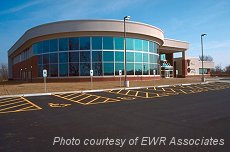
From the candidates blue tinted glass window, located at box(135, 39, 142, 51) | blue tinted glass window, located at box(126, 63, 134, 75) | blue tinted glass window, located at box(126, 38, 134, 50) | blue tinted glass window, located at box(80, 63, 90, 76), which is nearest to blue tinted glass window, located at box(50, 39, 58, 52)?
blue tinted glass window, located at box(80, 63, 90, 76)

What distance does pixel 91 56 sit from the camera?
3806cm

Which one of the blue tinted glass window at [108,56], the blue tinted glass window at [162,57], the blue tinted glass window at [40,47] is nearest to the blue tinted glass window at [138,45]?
the blue tinted glass window at [108,56]

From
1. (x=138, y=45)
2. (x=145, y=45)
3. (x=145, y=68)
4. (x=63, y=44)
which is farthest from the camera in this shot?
(x=145, y=45)

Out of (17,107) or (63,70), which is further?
(63,70)

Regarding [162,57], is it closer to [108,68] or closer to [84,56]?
[108,68]

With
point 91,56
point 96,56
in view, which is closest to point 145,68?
point 96,56

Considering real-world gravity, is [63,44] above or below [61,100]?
above

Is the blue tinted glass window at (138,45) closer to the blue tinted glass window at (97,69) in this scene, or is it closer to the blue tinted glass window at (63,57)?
the blue tinted glass window at (97,69)

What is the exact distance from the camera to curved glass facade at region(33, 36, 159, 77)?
125ft

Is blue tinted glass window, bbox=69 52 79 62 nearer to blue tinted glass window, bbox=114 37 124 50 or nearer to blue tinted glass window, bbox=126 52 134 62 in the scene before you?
blue tinted glass window, bbox=114 37 124 50

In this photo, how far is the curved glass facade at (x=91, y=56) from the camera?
3816 cm

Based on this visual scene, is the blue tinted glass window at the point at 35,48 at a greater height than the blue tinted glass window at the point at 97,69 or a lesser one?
greater

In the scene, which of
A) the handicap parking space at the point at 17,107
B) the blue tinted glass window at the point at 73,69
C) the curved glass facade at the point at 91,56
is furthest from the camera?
the blue tinted glass window at the point at 73,69

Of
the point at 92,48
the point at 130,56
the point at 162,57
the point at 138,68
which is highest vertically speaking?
the point at 162,57
